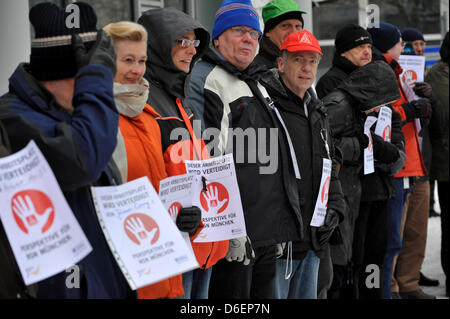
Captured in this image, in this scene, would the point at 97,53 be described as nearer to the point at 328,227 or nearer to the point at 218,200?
the point at 218,200

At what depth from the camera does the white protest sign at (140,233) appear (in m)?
2.57

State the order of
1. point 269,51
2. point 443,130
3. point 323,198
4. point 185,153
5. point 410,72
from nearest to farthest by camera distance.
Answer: point 185,153 < point 323,198 < point 269,51 < point 410,72 < point 443,130

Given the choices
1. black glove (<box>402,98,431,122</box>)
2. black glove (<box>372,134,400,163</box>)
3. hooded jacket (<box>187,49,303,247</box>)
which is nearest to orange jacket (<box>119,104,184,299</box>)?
hooded jacket (<box>187,49,303,247</box>)

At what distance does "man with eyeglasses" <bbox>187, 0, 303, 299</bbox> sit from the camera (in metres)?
4.05

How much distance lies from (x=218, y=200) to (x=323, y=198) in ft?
3.36

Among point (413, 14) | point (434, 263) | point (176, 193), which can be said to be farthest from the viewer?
point (413, 14)

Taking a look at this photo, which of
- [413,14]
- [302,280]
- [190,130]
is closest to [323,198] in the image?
[302,280]

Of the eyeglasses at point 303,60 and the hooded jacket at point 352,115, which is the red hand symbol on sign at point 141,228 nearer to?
the eyeglasses at point 303,60

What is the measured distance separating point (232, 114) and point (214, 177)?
0.66 m

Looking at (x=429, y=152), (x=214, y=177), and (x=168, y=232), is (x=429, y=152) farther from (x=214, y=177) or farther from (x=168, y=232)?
(x=168, y=232)

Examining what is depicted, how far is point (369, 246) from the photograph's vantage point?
579cm

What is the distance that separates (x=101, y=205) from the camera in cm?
259

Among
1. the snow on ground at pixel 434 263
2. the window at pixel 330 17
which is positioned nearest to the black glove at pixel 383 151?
the snow on ground at pixel 434 263
